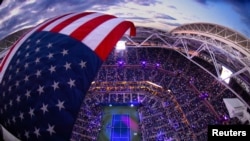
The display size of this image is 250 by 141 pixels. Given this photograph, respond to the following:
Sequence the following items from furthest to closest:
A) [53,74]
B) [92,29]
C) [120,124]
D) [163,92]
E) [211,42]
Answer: [163,92]
[120,124]
[211,42]
[92,29]
[53,74]

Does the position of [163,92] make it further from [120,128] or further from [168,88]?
[120,128]

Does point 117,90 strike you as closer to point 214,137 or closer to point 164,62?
point 164,62

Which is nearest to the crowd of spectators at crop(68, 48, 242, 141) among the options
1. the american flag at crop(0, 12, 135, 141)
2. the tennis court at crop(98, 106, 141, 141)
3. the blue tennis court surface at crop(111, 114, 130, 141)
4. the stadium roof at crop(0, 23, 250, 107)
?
the tennis court at crop(98, 106, 141, 141)

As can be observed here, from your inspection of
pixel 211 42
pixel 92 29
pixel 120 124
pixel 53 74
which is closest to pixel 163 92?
pixel 120 124

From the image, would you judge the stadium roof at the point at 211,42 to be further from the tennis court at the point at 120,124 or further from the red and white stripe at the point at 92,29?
the red and white stripe at the point at 92,29

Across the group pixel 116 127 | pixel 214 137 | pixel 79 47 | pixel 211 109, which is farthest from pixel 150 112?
pixel 79 47
